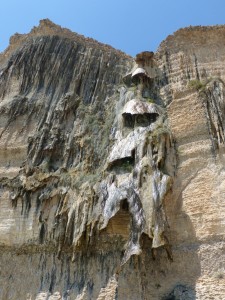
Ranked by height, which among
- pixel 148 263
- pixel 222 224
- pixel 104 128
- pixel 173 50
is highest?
pixel 173 50

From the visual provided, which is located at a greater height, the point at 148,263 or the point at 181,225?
the point at 181,225

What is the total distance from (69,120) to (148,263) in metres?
7.40

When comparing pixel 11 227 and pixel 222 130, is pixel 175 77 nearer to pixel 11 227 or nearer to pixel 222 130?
pixel 222 130

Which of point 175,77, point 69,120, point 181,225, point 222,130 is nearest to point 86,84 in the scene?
point 69,120

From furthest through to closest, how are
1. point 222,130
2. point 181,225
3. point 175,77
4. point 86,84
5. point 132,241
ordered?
Answer: point 86,84 < point 175,77 < point 222,130 < point 181,225 < point 132,241

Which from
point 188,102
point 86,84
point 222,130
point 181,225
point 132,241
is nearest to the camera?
point 132,241

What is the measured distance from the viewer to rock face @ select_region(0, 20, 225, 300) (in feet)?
42.8

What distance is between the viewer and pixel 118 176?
47.5 ft

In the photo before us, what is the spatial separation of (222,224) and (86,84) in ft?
31.0

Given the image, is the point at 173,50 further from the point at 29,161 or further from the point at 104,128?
the point at 29,161

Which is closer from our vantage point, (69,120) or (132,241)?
(132,241)

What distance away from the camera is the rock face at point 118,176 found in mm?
13039

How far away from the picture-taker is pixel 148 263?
13.3 m

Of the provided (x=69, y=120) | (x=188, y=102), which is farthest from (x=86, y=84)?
(x=188, y=102)
